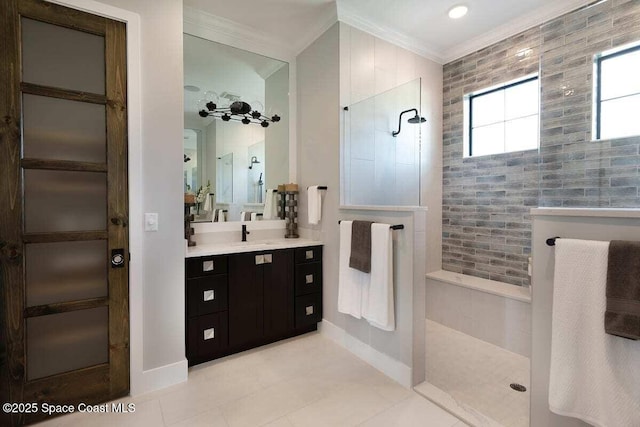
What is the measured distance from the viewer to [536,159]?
278cm

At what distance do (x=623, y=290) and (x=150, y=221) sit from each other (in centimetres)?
253

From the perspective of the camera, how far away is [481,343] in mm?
2748

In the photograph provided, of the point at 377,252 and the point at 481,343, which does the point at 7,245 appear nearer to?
the point at 377,252

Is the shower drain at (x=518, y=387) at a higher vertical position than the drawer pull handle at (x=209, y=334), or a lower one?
lower

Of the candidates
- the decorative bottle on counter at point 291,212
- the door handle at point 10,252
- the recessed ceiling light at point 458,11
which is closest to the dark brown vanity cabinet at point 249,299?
the decorative bottle on counter at point 291,212

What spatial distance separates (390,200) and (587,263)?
5.16ft

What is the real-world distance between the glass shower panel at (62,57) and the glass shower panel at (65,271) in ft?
3.27

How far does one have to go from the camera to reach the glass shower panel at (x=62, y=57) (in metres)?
1.71

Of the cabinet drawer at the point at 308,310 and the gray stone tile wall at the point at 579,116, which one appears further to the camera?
the cabinet drawer at the point at 308,310

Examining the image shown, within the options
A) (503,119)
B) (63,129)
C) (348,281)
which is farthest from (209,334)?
(503,119)

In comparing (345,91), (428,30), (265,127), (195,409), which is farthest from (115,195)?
(428,30)

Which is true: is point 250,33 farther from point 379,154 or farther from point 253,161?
point 379,154

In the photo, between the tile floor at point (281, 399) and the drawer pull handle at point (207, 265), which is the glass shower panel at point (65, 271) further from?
the tile floor at point (281, 399)

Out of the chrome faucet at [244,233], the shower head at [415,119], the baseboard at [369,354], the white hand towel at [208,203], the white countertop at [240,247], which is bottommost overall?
the baseboard at [369,354]
